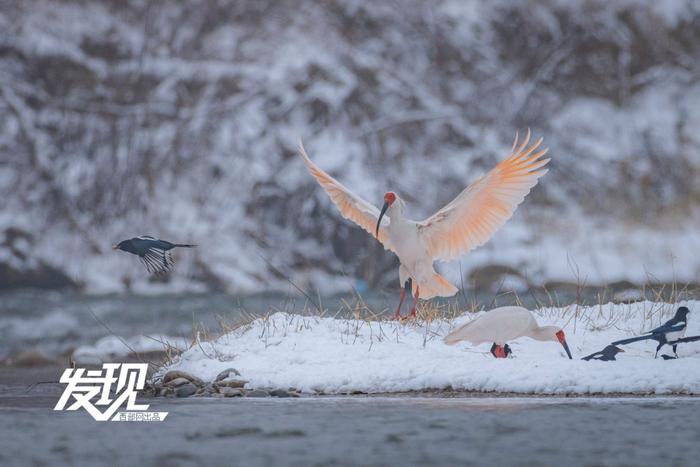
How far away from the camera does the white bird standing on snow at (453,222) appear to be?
9211 millimetres

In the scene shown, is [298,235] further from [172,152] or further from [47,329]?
[47,329]

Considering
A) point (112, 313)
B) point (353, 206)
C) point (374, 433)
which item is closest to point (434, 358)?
point (374, 433)

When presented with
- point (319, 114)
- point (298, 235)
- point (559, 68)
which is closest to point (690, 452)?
point (298, 235)

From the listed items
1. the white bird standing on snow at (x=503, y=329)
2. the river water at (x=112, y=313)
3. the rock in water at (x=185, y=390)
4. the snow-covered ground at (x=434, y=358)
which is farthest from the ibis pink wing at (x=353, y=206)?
the river water at (x=112, y=313)

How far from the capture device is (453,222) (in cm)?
949

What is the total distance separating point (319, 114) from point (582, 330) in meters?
18.4

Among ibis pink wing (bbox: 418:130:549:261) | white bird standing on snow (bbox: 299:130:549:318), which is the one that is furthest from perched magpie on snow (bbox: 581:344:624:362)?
white bird standing on snow (bbox: 299:130:549:318)

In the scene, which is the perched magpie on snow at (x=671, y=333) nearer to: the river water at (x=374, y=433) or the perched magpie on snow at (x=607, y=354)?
the perched magpie on snow at (x=607, y=354)

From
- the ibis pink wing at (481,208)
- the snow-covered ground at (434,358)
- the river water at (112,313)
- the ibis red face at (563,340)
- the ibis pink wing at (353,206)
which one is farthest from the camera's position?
the river water at (112,313)

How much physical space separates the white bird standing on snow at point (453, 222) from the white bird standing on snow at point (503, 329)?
128cm

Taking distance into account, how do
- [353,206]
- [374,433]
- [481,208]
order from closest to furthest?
1. [374,433]
2. [481,208]
3. [353,206]

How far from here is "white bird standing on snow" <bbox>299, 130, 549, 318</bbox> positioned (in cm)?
921

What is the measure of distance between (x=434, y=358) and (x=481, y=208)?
1.95 metres

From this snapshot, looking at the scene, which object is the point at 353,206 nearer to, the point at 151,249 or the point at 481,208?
the point at 481,208
